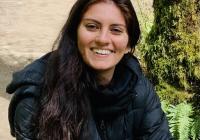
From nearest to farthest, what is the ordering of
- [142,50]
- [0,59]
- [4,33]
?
[142,50], [0,59], [4,33]

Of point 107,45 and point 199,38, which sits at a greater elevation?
point 107,45

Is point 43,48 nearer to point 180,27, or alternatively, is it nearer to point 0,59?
point 0,59

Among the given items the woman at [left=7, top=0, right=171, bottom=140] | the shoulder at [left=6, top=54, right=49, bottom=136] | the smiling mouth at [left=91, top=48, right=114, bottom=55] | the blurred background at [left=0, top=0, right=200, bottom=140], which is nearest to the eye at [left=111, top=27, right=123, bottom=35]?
the woman at [left=7, top=0, right=171, bottom=140]

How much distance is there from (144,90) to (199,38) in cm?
148

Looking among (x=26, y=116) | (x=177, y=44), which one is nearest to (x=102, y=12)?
(x=26, y=116)

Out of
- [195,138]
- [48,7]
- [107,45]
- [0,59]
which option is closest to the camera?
[107,45]

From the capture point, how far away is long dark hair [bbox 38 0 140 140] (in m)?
2.84

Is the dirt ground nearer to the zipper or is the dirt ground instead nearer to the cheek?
the zipper

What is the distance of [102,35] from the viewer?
2811 mm

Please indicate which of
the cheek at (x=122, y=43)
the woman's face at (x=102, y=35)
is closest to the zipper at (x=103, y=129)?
the woman's face at (x=102, y=35)

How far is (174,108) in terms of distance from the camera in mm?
4453

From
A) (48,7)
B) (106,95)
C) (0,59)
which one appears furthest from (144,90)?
(48,7)

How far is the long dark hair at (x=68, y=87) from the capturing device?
284cm

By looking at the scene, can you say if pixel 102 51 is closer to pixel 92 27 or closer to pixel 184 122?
pixel 92 27
